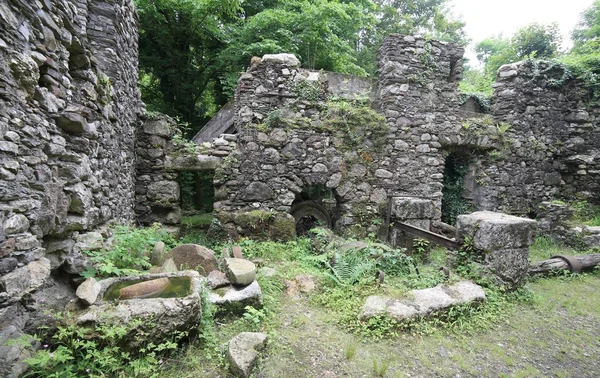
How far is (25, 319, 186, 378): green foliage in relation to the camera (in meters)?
2.04

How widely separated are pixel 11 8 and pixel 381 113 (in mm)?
6543

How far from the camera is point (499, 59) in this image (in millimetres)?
12367

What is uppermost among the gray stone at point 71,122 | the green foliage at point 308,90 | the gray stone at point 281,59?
the gray stone at point 281,59

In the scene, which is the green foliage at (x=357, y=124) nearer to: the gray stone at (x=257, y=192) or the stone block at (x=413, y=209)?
the stone block at (x=413, y=209)

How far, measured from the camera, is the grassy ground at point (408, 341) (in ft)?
8.89

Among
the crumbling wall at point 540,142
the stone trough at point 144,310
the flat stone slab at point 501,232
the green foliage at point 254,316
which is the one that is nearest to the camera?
the stone trough at point 144,310

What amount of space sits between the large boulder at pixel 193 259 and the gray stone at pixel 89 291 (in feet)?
3.99

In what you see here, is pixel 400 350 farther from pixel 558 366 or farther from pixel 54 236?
pixel 54 236

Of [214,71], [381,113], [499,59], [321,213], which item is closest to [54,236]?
[321,213]

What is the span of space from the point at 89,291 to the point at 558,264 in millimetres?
7397

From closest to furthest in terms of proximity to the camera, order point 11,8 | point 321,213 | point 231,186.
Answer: point 11,8 < point 231,186 < point 321,213

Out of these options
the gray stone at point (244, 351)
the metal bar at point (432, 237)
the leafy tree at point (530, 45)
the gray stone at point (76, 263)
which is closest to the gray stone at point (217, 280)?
the gray stone at point (244, 351)

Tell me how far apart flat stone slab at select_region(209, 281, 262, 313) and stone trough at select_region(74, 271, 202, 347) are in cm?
50

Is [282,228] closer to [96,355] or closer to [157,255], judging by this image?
[157,255]
